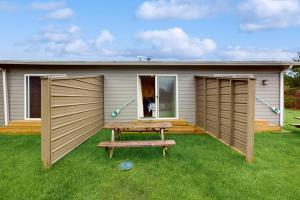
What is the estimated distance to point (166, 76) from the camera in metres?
9.60

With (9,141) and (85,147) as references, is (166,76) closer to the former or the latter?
(85,147)

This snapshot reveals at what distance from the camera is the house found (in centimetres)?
933

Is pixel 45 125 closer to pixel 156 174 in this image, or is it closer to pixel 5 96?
pixel 156 174

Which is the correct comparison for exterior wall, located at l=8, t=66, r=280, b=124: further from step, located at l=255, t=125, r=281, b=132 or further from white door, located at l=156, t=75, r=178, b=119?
step, located at l=255, t=125, r=281, b=132

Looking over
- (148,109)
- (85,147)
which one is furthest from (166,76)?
(85,147)

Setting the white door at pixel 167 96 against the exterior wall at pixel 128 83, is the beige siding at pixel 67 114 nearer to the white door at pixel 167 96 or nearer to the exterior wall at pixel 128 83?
the exterior wall at pixel 128 83

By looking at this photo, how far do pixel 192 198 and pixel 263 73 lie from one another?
7.54 metres

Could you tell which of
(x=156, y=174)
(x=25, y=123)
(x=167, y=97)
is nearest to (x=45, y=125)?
(x=156, y=174)

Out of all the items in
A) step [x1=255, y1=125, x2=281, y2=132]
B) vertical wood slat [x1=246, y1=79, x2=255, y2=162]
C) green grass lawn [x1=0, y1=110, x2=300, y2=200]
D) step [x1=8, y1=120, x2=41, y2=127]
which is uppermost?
vertical wood slat [x1=246, y1=79, x2=255, y2=162]

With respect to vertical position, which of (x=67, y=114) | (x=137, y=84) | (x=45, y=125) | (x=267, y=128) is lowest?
(x=267, y=128)

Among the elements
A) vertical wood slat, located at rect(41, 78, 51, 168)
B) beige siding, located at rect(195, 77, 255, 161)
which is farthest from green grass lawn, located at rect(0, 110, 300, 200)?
beige siding, located at rect(195, 77, 255, 161)

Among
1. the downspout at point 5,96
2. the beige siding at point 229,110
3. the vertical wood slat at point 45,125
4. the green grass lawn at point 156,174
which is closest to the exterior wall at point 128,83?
the downspout at point 5,96

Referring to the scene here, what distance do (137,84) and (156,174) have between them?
5399 mm

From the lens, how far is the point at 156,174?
4555 millimetres
